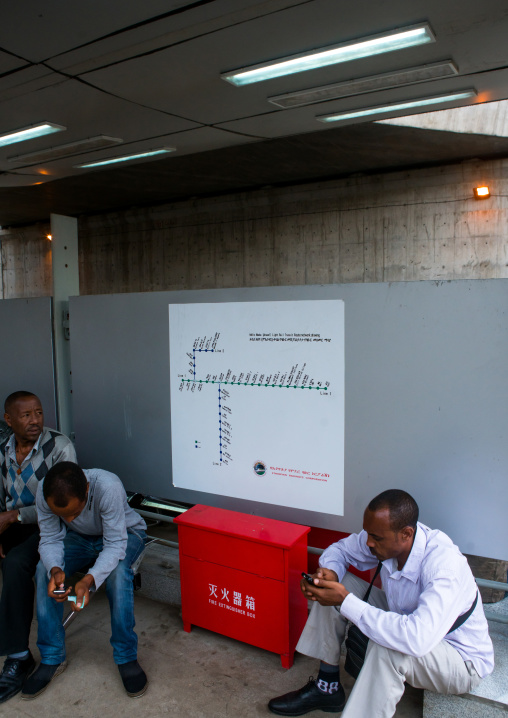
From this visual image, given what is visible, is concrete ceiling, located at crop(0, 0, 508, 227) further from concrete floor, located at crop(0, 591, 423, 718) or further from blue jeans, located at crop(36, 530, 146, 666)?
concrete floor, located at crop(0, 591, 423, 718)

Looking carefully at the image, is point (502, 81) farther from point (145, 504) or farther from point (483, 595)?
point (145, 504)

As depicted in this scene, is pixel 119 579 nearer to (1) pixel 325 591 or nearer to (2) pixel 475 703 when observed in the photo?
(1) pixel 325 591

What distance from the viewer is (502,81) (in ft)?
10.0

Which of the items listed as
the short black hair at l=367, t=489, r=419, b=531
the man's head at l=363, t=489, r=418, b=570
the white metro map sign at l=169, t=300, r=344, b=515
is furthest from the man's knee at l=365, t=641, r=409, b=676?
the white metro map sign at l=169, t=300, r=344, b=515

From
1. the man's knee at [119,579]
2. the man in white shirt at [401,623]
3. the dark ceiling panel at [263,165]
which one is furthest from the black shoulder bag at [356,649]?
the dark ceiling panel at [263,165]

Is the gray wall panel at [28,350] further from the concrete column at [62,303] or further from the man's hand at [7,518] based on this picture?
the man's hand at [7,518]

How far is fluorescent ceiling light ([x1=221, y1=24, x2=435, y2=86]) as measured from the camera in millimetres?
2375

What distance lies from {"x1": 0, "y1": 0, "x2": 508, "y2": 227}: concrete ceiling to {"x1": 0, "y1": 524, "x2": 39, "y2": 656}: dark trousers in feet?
8.52

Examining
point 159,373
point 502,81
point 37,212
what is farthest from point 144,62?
point 37,212

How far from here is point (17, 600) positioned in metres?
2.57

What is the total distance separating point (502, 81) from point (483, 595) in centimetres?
301

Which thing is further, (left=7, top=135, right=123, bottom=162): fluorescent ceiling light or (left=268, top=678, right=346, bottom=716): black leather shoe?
(left=7, top=135, right=123, bottom=162): fluorescent ceiling light

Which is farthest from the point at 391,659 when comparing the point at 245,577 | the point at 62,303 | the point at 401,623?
the point at 62,303

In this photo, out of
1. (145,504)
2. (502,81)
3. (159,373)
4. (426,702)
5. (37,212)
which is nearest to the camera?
(426,702)
